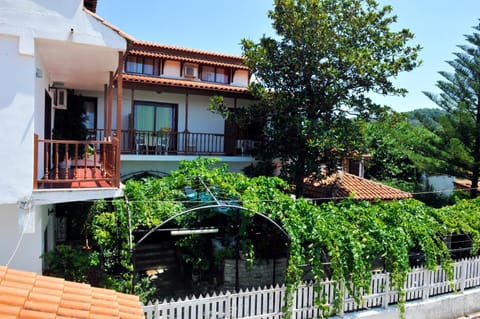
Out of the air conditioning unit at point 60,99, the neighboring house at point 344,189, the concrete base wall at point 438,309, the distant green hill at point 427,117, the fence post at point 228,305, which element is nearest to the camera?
the fence post at point 228,305

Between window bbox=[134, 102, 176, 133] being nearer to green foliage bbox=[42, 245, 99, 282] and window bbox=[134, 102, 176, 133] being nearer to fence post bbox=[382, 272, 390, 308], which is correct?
green foliage bbox=[42, 245, 99, 282]

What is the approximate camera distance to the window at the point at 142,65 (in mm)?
15969

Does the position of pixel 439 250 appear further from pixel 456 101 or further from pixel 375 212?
pixel 456 101

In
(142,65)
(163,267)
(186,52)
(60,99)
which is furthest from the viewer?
(186,52)

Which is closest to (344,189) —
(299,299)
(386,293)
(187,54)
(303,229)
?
(386,293)

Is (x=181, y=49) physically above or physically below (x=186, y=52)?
above

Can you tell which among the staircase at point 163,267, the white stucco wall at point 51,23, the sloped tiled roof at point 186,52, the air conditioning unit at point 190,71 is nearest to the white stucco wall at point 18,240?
the white stucco wall at point 51,23

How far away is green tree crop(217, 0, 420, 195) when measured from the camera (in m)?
12.8

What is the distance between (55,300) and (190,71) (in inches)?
560

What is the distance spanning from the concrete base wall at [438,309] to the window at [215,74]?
1254cm

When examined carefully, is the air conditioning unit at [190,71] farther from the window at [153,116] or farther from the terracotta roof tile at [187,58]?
the window at [153,116]

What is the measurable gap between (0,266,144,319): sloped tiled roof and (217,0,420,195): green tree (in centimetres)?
926

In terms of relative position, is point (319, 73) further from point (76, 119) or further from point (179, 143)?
point (76, 119)

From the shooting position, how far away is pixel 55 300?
4047mm
